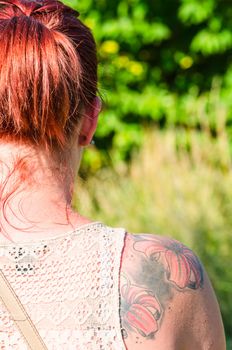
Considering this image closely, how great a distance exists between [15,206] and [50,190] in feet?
0.28

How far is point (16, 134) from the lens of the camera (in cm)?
174

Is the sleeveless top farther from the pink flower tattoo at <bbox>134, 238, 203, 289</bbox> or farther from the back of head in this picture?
the back of head

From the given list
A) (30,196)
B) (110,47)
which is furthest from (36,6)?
(110,47)

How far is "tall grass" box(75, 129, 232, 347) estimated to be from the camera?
662 cm

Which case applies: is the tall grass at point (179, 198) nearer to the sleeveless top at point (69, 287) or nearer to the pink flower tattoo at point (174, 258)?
the pink flower tattoo at point (174, 258)

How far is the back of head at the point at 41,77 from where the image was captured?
169 cm

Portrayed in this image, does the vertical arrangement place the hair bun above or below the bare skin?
above

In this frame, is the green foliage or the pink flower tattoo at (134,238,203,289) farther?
the green foliage

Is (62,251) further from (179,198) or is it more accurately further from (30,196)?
(179,198)

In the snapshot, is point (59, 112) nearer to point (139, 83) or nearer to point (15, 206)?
point (15, 206)

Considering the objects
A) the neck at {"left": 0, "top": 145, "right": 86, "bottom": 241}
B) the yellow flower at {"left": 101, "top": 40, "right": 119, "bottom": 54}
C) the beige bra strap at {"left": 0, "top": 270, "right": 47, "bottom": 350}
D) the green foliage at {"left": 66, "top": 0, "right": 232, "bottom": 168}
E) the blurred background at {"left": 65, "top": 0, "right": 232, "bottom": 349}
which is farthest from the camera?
the yellow flower at {"left": 101, "top": 40, "right": 119, "bottom": 54}

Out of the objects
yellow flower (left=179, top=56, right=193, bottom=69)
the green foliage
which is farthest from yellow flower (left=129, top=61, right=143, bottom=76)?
yellow flower (left=179, top=56, right=193, bottom=69)

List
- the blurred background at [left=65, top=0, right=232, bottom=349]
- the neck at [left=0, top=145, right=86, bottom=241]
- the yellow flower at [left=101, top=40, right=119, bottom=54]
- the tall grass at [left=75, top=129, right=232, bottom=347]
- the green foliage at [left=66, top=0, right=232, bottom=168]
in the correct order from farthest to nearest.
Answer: the yellow flower at [left=101, top=40, right=119, bottom=54]
the green foliage at [left=66, top=0, right=232, bottom=168]
the blurred background at [left=65, top=0, right=232, bottom=349]
the tall grass at [left=75, top=129, right=232, bottom=347]
the neck at [left=0, top=145, right=86, bottom=241]

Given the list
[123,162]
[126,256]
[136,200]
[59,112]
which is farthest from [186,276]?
[123,162]
